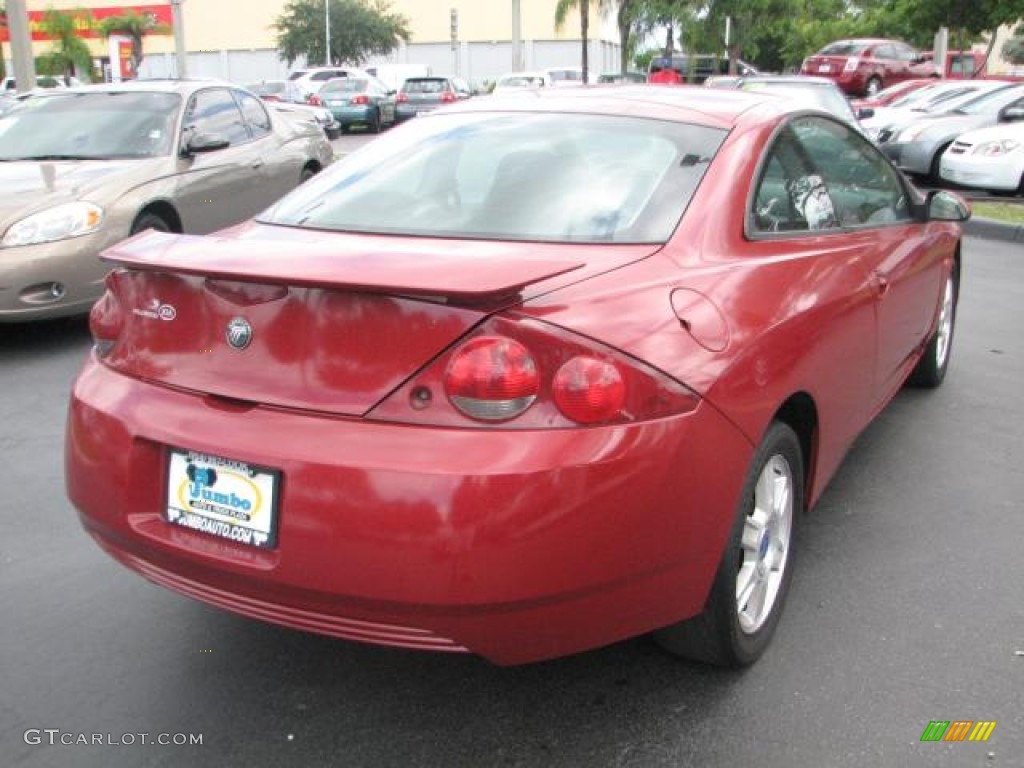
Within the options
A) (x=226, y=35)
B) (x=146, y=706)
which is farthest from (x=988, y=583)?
(x=226, y=35)

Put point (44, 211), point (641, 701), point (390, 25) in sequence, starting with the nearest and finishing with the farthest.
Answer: point (641, 701) → point (44, 211) → point (390, 25)

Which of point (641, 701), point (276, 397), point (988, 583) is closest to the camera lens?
point (276, 397)

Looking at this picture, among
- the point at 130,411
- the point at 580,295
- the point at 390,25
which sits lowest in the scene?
the point at 130,411

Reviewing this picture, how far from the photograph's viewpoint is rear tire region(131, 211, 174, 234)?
6.36 m

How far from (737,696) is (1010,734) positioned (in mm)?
636

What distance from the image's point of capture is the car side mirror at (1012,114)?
13.2m

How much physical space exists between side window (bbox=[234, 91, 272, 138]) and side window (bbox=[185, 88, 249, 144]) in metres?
0.12

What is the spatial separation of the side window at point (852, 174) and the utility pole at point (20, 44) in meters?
13.0

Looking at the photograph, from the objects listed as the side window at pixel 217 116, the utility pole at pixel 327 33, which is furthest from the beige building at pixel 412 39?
the side window at pixel 217 116

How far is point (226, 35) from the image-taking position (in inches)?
2894

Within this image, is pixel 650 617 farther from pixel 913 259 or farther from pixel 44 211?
pixel 44 211

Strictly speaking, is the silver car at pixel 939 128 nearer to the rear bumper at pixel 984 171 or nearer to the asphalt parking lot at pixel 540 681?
the rear bumper at pixel 984 171

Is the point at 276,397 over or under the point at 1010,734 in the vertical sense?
over

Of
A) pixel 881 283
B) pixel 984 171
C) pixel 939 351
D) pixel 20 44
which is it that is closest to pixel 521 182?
pixel 881 283
